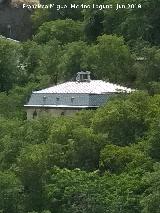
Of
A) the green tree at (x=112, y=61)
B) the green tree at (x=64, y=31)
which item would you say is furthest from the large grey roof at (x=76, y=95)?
the green tree at (x=64, y=31)

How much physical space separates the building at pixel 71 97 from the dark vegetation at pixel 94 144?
1316mm

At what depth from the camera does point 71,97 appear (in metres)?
64.4

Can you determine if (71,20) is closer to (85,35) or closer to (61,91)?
(85,35)

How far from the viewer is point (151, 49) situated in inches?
2692

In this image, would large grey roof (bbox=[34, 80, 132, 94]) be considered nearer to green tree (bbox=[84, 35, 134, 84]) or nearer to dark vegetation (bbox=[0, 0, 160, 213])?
dark vegetation (bbox=[0, 0, 160, 213])

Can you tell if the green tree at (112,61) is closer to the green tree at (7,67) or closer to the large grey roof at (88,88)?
the large grey roof at (88,88)

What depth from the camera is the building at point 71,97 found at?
63688 millimetres

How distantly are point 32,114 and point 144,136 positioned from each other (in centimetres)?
1241

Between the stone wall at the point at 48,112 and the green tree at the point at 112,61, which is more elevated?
the green tree at the point at 112,61

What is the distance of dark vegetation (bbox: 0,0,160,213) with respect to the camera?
50.4 m

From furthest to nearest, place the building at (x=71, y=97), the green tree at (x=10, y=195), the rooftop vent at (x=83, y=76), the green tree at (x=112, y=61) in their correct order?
the green tree at (x=112, y=61), the rooftop vent at (x=83, y=76), the building at (x=71, y=97), the green tree at (x=10, y=195)

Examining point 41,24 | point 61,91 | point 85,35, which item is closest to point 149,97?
point 61,91

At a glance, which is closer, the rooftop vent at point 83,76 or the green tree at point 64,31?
the rooftop vent at point 83,76

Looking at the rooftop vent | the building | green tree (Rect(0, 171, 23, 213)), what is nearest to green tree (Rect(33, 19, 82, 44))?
the rooftop vent
